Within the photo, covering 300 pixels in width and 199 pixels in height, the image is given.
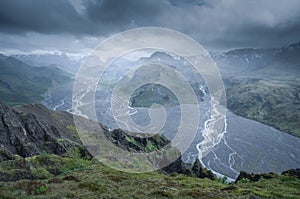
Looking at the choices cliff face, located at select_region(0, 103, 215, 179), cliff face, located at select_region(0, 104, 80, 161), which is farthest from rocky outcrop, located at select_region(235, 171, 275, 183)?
cliff face, located at select_region(0, 104, 80, 161)

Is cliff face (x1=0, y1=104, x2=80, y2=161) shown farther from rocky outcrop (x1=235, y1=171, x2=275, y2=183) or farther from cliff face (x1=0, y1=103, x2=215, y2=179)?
rocky outcrop (x1=235, y1=171, x2=275, y2=183)

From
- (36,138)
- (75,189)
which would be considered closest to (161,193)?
(75,189)

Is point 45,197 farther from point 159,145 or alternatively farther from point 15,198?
point 159,145

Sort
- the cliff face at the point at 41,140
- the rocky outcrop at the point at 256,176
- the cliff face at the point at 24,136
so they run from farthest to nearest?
the rocky outcrop at the point at 256,176, the cliff face at the point at 41,140, the cliff face at the point at 24,136

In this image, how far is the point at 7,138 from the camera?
7825 centimetres

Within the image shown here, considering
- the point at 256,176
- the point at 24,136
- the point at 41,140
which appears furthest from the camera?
the point at 41,140

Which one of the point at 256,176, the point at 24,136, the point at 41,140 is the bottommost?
the point at 41,140

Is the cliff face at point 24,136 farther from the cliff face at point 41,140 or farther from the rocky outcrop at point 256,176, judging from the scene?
the rocky outcrop at point 256,176

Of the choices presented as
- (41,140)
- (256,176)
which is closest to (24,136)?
(41,140)

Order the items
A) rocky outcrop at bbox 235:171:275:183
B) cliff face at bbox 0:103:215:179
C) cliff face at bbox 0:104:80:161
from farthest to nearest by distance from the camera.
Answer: rocky outcrop at bbox 235:171:275:183 → cliff face at bbox 0:103:215:179 → cliff face at bbox 0:104:80:161

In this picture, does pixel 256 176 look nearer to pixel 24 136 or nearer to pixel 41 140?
pixel 41 140

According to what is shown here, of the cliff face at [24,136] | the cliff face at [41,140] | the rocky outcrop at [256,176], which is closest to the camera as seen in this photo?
the cliff face at [24,136]

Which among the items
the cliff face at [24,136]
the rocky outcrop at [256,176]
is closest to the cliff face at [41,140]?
the cliff face at [24,136]

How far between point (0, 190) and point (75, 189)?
869cm
